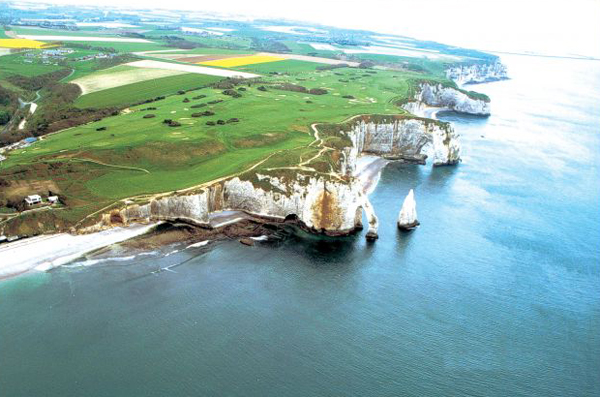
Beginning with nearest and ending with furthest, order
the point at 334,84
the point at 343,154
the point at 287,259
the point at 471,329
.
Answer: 1. the point at 471,329
2. the point at 287,259
3. the point at 343,154
4. the point at 334,84

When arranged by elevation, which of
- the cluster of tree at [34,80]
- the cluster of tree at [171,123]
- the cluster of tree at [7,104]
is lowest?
the cluster of tree at [7,104]

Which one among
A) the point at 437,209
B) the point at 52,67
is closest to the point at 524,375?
the point at 437,209

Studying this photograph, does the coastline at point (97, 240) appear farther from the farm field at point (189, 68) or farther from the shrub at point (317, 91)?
the farm field at point (189, 68)

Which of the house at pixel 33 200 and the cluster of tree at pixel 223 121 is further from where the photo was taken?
the cluster of tree at pixel 223 121

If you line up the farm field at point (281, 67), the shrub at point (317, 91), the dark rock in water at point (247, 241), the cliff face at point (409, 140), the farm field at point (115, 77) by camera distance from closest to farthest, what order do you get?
the dark rock in water at point (247, 241) < the cliff face at point (409, 140) < the shrub at point (317, 91) < the farm field at point (115, 77) < the farm field at point (281, 67)

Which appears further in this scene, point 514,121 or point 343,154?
point 514,121

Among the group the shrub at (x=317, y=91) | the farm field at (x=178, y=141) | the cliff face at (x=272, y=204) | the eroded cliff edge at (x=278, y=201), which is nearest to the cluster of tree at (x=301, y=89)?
the shrub at (x=317, y=91)

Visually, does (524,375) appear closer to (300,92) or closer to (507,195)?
(507,195)
